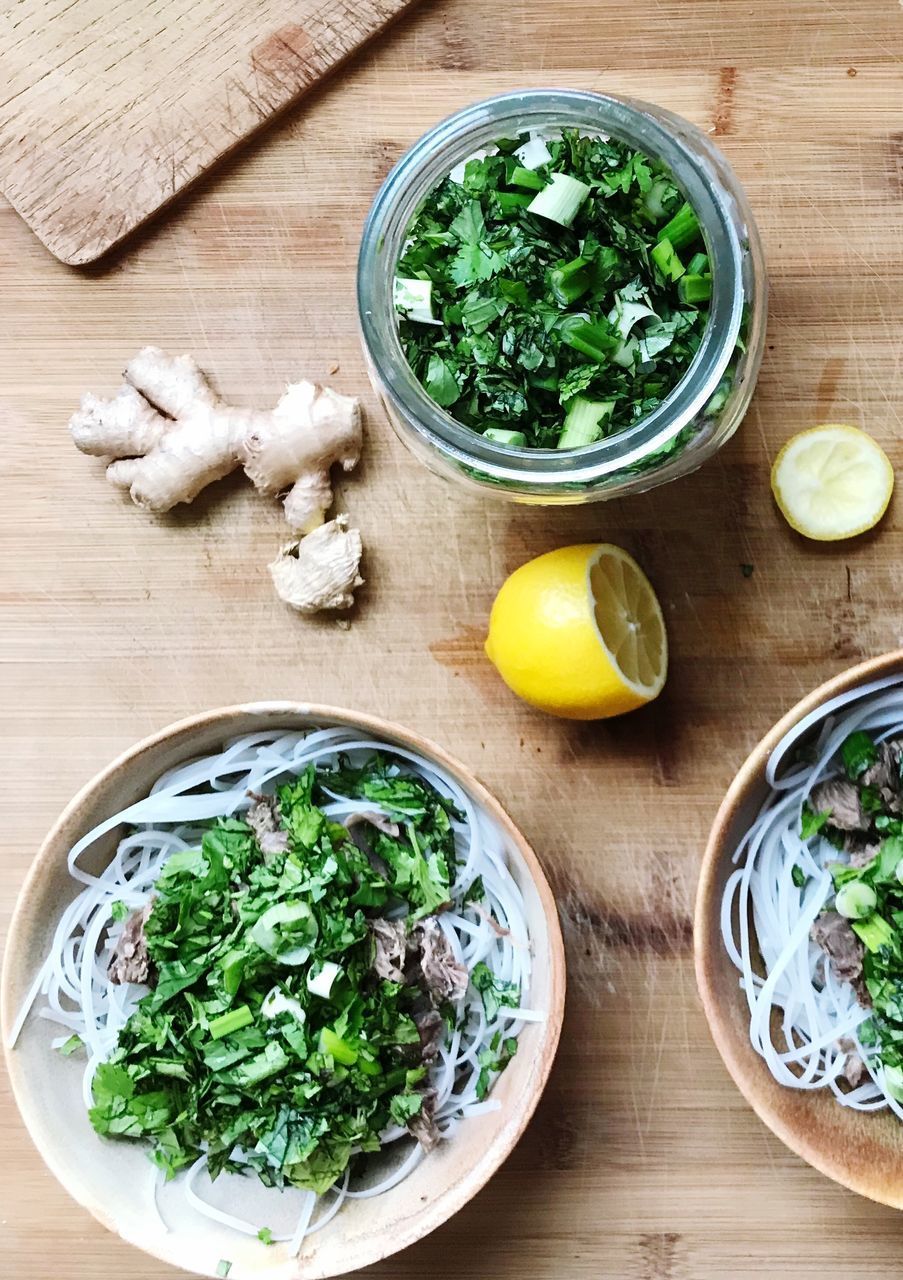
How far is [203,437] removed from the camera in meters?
1.53

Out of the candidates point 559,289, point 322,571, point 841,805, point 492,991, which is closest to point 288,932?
point 492,991

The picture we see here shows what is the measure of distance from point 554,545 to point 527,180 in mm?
478

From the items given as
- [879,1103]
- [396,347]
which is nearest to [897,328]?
[396,347]

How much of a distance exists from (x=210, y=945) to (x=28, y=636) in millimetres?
510

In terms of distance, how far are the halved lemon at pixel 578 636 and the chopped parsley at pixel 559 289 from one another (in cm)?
19

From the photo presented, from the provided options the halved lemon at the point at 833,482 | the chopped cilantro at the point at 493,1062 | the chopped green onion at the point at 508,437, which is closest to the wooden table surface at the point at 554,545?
the halved lemon at the point at 833,482

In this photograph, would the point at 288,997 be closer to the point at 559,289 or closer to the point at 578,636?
the point at 578,636

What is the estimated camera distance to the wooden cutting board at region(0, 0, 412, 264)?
4.98 feet

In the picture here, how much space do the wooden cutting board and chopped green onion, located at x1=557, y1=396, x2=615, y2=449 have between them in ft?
2.00

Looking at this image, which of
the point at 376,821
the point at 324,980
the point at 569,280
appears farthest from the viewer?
the point at 376,821

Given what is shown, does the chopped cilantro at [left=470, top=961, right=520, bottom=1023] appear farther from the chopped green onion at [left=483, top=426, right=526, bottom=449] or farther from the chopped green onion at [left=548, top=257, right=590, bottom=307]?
the chopped green onion at [left=548, top=257, right=590, bottom=307]

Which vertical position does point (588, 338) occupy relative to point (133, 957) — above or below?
above

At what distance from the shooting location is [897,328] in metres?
1.54

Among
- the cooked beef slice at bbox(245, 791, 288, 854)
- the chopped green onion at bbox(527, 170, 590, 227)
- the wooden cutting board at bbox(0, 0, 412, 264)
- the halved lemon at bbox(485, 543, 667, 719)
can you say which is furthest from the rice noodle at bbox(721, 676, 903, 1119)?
the wooden cutting board at bbox(0, 0, 412, 264)
